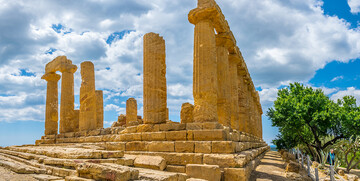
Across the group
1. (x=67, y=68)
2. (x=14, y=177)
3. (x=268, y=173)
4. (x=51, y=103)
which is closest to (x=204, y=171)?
(x=268, y=173)

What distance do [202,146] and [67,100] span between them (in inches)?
549

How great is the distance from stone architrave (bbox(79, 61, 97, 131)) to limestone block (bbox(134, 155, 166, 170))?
31.0 ft

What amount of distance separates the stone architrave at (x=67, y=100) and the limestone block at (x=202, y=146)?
44.4ft

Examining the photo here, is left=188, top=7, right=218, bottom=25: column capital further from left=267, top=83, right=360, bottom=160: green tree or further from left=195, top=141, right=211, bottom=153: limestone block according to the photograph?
left=267, top=83, right=360, bottom=160: green tree

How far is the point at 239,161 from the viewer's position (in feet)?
24.6

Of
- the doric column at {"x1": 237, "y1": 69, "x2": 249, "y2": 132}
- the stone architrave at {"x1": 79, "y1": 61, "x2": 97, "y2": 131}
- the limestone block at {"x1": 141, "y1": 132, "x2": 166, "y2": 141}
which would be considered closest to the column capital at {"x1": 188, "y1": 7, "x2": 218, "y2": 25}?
the limestone block at {"x1": 141, "y1": 132, "x2": 166, "y2": 141}

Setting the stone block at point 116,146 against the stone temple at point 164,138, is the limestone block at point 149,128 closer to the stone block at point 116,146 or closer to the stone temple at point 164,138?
the stone temple at point 164,138

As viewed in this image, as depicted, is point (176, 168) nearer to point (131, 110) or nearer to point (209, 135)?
point (209, 135)

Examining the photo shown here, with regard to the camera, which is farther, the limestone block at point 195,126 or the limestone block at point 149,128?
the limestone block at point 149,128

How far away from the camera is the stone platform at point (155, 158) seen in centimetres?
571

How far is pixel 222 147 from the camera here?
26.2 feet

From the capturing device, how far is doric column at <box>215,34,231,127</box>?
41.7 ft

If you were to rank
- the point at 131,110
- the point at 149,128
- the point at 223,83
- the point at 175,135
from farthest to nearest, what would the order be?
the point at 131,110, the point at 223,83, the point at 149,128, the point at 175,135

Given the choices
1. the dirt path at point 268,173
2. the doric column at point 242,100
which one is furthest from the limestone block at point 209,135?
the doric column at point 242,100
